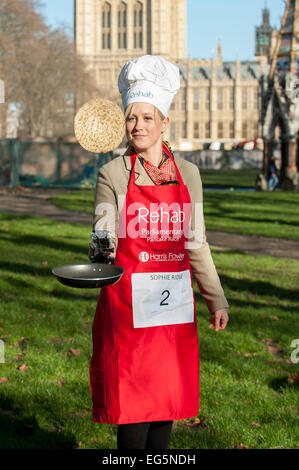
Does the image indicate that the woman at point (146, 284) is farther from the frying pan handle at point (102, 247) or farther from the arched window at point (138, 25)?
the arched window at point (138, 25)

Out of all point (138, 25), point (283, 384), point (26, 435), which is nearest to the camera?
point (26, 435)

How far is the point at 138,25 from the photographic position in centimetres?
11944

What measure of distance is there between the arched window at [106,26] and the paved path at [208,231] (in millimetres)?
99162

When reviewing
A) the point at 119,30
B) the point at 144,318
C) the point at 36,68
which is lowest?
the point at 144,318

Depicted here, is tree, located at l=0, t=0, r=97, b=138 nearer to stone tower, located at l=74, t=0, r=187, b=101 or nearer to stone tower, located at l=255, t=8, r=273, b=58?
stone tower, located at l=74, t=0, r=187, b=101

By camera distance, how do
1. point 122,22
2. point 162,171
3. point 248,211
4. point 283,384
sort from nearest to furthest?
point 162,171 → point 283,384 → point 248,211 → point 122,22

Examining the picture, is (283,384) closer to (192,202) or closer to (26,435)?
(26,435)

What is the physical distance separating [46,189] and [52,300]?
867 inches

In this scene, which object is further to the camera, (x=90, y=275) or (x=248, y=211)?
(x=248, y=211)

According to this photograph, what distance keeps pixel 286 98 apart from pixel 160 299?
87.4ft

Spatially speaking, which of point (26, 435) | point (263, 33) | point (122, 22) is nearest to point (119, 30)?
point (122, 22)

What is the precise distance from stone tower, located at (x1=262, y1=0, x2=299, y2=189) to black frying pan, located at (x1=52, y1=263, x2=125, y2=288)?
25.8m

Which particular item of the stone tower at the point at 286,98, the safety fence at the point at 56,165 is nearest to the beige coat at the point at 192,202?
the stone tower at the point at 286,98
